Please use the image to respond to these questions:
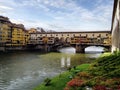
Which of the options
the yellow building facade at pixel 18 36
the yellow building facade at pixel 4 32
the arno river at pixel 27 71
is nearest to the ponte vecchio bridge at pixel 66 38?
the yellow building facade at pixel 18 36

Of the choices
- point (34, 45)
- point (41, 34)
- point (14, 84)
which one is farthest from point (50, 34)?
point (14, 84)

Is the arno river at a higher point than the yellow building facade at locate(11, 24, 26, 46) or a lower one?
lower

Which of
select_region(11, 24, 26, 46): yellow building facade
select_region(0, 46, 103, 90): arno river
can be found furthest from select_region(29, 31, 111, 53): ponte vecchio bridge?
select_region(0, 46, 103, 90): arno river

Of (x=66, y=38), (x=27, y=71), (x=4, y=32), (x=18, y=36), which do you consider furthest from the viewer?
(x=66, y=38)

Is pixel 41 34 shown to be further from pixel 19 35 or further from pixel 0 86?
pixel 0 86

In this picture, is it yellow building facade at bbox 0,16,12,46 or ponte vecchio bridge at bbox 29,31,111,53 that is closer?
yellow building facade at bbox 0,16,12,46

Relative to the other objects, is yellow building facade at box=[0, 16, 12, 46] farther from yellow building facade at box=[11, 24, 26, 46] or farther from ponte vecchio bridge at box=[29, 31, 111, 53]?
ponte vecchio bridge at box=[29, 31, 111, 53]

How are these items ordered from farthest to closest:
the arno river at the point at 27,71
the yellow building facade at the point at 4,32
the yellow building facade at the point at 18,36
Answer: the yellow building facade at the point at 18,36 → the yellow building facade at the point at 4,32 → the arno river at the point at 27,71

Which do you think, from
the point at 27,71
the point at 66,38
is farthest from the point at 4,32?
the point at 27,71

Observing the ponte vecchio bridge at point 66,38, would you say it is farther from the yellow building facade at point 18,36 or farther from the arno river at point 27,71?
the arno river at point 27,71

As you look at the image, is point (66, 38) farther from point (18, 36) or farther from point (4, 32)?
point (4, 32)

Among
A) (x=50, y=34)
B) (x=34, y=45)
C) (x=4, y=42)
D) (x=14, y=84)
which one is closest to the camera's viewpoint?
(x=14, y=84)

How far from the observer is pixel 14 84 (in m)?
31.2

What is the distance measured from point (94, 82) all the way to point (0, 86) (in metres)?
14.4
